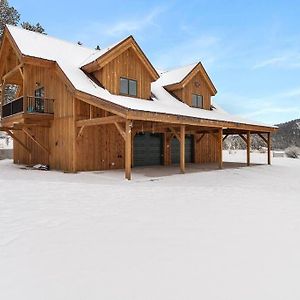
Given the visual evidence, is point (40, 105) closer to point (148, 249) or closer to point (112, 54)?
point (112, 54)

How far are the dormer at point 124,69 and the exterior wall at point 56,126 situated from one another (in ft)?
6.67

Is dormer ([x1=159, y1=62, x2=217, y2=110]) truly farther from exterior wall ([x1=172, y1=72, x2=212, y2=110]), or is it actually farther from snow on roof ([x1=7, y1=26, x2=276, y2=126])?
snow on roof ([x1=7, y1=26, x2=276, y2=126])

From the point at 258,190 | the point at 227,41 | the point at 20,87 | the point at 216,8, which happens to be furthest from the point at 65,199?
the point at 227,41

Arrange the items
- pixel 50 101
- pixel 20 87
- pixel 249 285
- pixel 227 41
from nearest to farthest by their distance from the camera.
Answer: pixel 249 285 < pixel 50 101 < pixel 20 87 < pixel 227 41

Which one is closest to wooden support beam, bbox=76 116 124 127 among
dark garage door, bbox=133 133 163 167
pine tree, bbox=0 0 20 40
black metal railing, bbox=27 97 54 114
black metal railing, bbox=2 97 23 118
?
black metal railing, bbox=27 97 54 114

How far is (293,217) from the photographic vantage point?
533 centimetres

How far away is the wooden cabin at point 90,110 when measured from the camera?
1334 cm

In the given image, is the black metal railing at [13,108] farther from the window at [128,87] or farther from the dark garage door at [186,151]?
the dark garage door at [186,151]

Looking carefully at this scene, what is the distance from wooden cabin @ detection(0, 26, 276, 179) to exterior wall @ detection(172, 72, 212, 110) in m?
0.30

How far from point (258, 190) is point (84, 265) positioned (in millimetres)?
6785

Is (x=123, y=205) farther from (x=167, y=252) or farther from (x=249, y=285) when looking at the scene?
(x=249, y=285)

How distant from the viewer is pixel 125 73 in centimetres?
1603

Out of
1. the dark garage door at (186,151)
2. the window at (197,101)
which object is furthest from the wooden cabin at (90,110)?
the window at (197,101)

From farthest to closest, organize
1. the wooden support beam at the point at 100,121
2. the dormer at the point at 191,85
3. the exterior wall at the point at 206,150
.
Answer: the exterior wall at the point at 206,150
the dormer at the point at 191,85
the wooden support beam at the point at 100,121
